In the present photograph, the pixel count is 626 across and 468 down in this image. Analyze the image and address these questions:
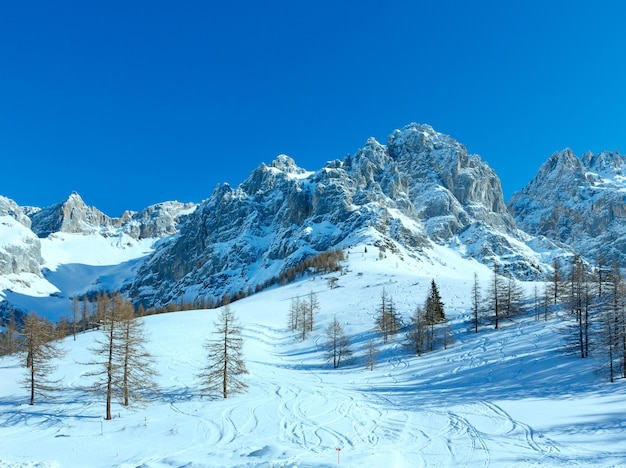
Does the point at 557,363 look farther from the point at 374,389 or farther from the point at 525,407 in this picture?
the point at 374,389

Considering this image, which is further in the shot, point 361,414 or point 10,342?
point 10,342

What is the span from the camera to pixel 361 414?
31156 millimetres

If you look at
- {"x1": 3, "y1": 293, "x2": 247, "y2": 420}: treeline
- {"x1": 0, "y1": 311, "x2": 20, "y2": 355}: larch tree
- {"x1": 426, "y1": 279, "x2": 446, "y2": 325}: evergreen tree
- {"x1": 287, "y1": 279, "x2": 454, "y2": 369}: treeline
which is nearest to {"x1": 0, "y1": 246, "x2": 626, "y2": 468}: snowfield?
{"x1": 3, "y1": 293, "x2": 247, "y2": 420}: treeline

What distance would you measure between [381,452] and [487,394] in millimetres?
17925

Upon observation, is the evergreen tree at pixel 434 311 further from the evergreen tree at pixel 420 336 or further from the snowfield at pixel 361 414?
the snowfield at pixel 361 414

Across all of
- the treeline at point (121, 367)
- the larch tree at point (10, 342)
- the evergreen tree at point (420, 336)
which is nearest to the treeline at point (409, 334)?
the evergreen tree at point (420, 336)

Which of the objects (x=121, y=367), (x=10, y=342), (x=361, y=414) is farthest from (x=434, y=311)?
(x=10, y=342)

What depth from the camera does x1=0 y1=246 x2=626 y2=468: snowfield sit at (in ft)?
71.1

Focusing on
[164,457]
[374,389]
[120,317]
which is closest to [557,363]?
→ [374,389]

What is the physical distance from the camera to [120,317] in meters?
35.4

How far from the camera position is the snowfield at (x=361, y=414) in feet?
71.1

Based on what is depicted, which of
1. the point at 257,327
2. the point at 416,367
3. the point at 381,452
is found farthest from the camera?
the point at 257,327

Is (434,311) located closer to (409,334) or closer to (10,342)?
(409,334)

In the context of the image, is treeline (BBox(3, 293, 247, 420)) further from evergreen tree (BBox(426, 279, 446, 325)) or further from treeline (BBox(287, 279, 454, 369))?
evergreen tree (BBox(426, 279, 446, 325))
